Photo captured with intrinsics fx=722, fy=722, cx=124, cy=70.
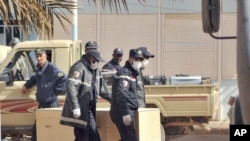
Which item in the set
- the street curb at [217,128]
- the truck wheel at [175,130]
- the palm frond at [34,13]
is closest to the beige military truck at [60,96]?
the truck wheel at [175,130]

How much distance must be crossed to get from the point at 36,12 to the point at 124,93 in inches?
136

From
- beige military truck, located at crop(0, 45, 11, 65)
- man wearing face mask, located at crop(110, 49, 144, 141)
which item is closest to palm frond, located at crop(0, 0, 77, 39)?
man wearing face mask, located at crop(110, 49, 144, 141)

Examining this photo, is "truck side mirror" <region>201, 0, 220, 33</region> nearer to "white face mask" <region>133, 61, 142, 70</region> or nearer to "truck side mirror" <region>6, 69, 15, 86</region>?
"white face mask" <region>133, 61, 142, 70</region>

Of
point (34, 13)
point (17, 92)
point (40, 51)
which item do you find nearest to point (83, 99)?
point (40, 51)

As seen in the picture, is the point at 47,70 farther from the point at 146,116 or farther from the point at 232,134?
the point at 232,134

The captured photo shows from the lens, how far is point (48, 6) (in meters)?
7.58

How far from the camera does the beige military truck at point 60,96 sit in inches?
495

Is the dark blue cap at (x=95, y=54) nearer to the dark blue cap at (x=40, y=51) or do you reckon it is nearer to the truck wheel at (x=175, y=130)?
the dark blue cap at (x=40, y=51)

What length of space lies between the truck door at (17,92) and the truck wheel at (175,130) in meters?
2.65

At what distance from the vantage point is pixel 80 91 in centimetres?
1031

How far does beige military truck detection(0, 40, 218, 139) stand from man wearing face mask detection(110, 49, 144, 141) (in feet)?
6.71

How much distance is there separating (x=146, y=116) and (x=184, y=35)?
7.56 m

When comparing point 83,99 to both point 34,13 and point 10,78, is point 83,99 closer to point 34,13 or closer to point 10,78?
point 10,78

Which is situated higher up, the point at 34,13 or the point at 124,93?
the point at 34,13
